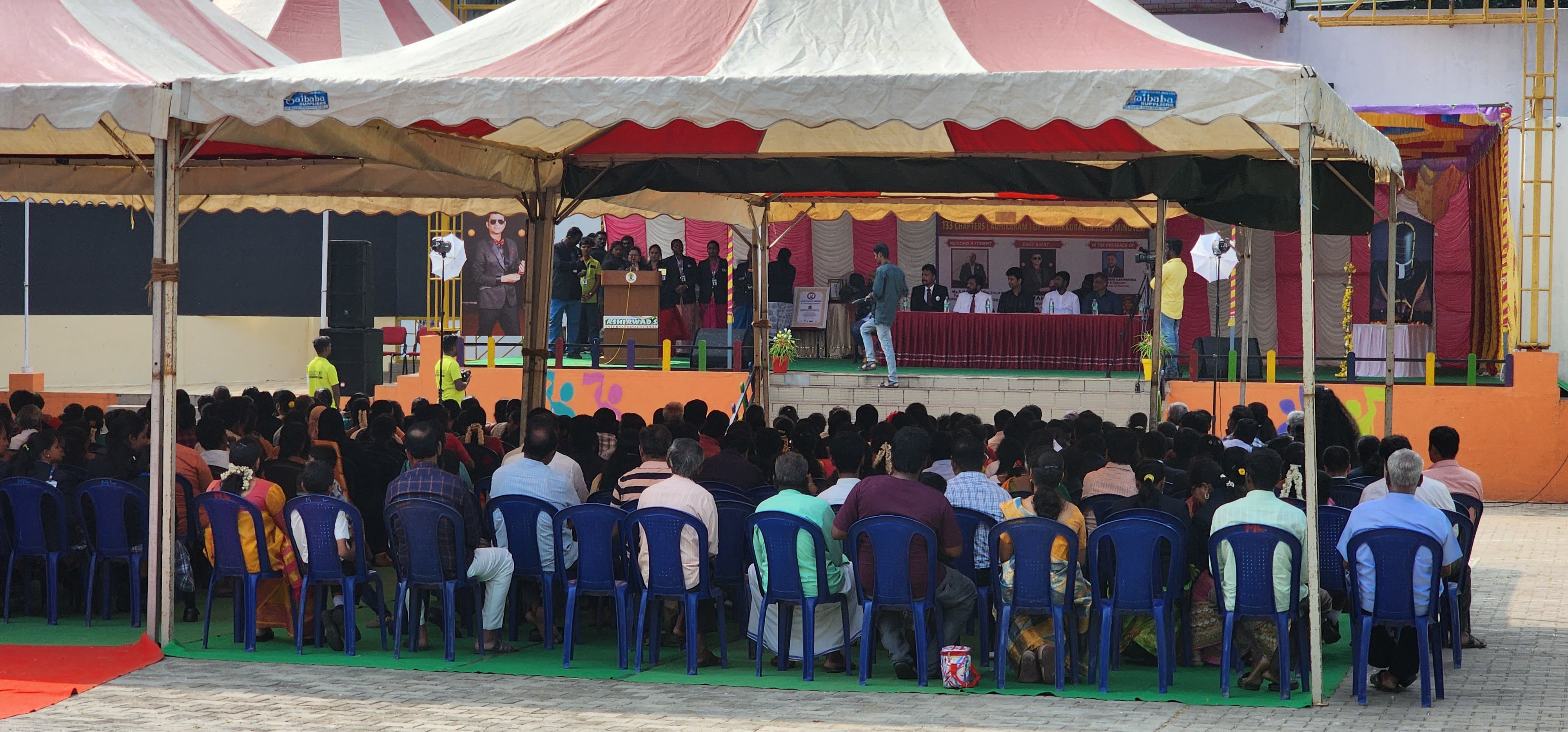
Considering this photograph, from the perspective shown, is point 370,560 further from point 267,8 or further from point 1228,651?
point 267,8

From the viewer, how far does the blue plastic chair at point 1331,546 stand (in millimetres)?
7293

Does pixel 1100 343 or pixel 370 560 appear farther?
pixel 1100 343

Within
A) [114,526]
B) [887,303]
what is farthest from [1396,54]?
[114,526]

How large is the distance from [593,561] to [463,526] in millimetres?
Answer: 632

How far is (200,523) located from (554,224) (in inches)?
154

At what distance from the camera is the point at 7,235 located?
73.5 ft

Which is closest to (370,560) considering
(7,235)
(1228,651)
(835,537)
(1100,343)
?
(835,537)

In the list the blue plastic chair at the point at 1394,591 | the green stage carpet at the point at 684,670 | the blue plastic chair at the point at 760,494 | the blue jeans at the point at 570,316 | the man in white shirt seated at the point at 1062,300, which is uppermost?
the man in white shirt seated at the point at 1062,300

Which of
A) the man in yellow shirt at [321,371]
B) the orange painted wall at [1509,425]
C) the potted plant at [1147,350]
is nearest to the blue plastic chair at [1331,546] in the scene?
the orange painted wall at [1509,425]

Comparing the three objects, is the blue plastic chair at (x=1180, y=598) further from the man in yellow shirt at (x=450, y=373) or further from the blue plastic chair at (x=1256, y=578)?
the man in yellow shirt at (x=450, y=373)

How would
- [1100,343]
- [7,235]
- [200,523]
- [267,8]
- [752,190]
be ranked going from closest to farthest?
[200,523]
[752,190]
[267,8]
[1100,343]
[7,235]

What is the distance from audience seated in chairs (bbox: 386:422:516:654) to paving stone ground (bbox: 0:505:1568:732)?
0.44m

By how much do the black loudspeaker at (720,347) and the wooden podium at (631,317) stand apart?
599 mm

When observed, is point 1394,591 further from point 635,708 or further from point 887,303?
A: point 887,303
